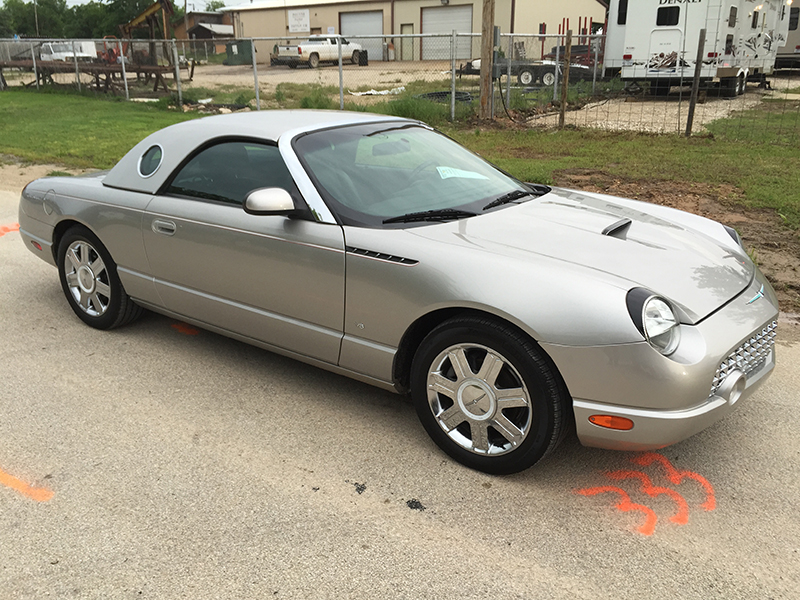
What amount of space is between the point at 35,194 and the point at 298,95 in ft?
46.6

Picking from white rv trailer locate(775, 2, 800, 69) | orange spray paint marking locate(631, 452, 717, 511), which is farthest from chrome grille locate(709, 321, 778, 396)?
white rv trailer locate(775, 2, 800, 69)

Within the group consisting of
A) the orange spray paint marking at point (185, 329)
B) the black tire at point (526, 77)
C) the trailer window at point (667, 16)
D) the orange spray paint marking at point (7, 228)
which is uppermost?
the trailer window at point (667, 16)

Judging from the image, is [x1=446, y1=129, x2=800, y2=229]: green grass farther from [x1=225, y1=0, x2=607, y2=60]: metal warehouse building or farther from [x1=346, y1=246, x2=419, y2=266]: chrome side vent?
[x1=225, y1=0, x2=607, y2=60]: metal warehouse building

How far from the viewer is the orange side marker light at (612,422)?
2.79m

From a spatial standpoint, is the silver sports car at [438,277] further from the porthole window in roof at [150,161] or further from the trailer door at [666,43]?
the trailer door at [666,43]

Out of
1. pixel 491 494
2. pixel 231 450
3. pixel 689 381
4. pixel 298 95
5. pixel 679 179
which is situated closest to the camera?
pixel 689 381

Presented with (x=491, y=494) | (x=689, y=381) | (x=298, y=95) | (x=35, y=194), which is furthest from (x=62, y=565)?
(x=298, y=95)

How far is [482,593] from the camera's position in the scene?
8.09 feet

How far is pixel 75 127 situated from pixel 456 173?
13848 mm

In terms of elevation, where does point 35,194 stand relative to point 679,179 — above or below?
above

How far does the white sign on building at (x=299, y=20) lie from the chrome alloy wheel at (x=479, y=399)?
1873 inches

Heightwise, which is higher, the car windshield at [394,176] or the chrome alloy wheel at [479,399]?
the car windshield at [394,176]

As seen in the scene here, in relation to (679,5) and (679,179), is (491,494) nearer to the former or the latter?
(679,179)

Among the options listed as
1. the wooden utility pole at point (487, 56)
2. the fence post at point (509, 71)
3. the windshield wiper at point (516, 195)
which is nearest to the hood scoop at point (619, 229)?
the windshield wiper at point (516, 195)
